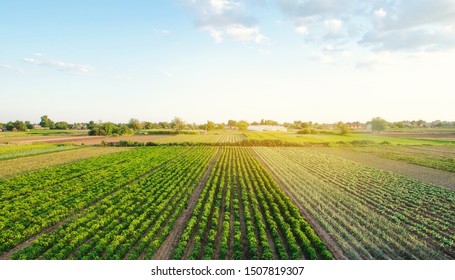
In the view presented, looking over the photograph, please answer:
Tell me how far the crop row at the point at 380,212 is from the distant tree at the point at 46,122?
184 m

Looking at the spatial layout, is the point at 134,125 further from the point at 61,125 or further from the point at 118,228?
the point at 118,228

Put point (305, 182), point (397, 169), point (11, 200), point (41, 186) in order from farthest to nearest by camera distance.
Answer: point (397, 169), point (305, 182), point (41, 186), point (11, 200)

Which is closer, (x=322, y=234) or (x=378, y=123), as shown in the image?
(x=322, y=234)

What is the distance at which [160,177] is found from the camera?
27.3 metres

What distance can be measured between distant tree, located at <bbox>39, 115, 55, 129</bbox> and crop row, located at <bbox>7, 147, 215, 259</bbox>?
180 metres

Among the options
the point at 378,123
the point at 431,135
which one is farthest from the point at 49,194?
the point at 431,135

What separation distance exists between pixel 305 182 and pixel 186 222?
49.2 ft

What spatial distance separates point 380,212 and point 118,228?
16327mm

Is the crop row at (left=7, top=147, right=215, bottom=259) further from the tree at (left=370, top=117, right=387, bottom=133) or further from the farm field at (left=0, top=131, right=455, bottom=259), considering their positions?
the tree at (left=370, top=117, right=387, bottom=133)

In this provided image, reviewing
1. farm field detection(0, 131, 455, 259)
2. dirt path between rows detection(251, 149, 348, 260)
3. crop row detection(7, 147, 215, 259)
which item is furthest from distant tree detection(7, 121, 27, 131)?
dirt path between rows detection(251, 149, 348, 260)

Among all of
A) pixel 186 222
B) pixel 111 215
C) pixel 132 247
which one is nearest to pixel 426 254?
pixel 186 222

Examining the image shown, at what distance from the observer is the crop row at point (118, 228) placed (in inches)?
444

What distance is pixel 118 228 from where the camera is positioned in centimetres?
1359

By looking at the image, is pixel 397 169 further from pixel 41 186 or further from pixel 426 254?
pixel 41 186
